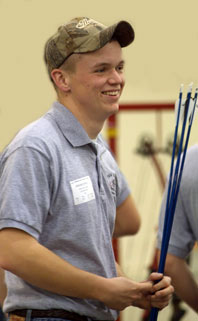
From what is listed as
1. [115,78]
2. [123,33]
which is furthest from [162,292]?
[123,33]

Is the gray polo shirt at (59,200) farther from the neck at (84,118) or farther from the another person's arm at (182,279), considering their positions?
the another person's arm at (182,279)

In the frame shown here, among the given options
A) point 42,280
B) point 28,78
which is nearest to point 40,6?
point 28,78

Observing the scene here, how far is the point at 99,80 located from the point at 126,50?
151 inches

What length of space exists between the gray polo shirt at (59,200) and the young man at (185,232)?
0.21m

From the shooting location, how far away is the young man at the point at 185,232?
1.67 meters

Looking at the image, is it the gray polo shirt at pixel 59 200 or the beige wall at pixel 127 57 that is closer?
the gray polo shirt at pixel 59 200

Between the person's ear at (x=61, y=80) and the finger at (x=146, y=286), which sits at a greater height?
the person's ear at (x=61, y=80)

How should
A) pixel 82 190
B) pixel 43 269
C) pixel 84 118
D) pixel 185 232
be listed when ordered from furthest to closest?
pixel 185 232
pixel 84 118
pixel 82 190
pixel 43 269

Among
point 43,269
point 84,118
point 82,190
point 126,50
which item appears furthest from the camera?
point 126,50

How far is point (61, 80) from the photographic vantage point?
5.30 ft

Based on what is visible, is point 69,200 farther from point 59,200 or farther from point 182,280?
point 182,280

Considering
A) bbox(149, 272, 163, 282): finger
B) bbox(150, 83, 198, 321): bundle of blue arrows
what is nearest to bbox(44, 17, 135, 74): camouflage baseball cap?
bbox(150, 83, 198, 321): bundle of blue arrows

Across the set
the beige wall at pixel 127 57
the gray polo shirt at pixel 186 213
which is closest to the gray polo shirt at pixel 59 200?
the gray polo shirt at pixel 186 213

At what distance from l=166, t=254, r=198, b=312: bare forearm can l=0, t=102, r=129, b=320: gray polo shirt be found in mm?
214
